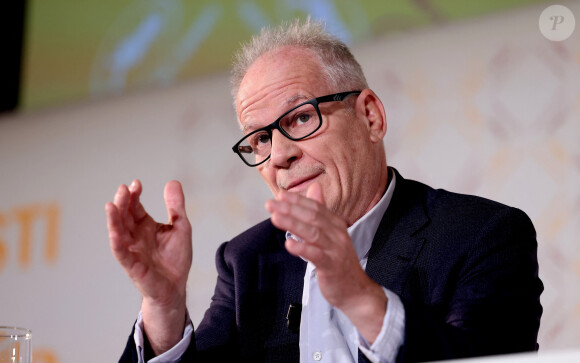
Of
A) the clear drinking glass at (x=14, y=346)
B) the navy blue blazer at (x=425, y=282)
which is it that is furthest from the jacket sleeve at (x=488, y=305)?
the clear drinking glass at (x=14, y=346)

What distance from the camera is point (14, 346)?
133 centimetres

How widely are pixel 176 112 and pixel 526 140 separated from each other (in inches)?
63.8

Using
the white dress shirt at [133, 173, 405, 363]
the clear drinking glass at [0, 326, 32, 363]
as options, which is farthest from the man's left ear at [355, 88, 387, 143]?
the clear drinking glass at [0, 326, 32, 363]

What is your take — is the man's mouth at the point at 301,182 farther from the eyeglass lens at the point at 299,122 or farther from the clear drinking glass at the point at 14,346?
the clear drinking glass at the point at 14,346

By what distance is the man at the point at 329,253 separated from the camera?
3.99 ft

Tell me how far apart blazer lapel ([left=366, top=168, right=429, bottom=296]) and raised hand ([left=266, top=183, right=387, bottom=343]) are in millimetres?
402

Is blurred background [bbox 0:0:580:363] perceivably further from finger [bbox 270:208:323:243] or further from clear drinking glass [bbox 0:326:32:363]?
clear drinking glass [bbox 0:326:32:363]

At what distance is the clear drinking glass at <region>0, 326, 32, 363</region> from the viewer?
51.9 inches

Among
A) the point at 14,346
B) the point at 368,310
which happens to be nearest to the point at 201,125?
the point at 14,346

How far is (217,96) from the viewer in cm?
331

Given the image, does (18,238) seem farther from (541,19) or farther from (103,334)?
(541,19)

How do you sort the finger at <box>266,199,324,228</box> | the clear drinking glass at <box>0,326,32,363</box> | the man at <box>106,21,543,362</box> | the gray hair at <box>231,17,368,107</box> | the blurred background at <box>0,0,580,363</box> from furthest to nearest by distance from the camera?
1. the blurred background at <box>0,0,580,363</box>
2. the gray hair at <box>231,17,368,107</box>
3. the clear drinking glass at <box>0,326,32,363</box>
4. the man at <box>106,21,543,362</box>
5. the finger at <box>266,199,324,228</box>

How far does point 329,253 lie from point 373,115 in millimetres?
821

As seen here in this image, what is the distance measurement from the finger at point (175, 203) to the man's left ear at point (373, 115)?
60cm
